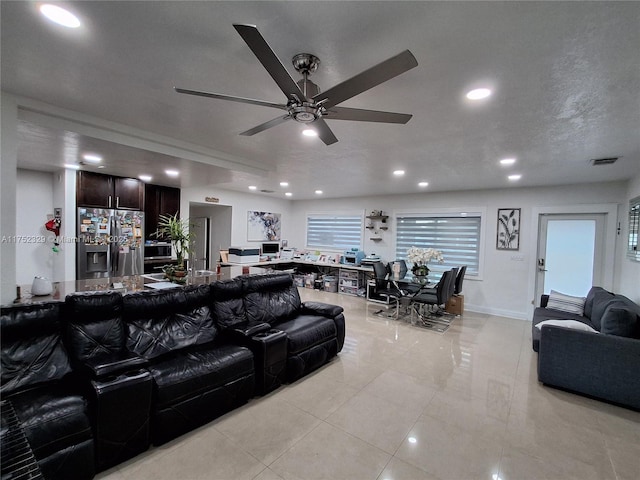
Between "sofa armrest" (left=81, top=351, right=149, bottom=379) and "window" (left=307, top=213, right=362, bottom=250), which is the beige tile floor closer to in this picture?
"sofa armrest" (left=81, top=351, right=149, bottom=379)

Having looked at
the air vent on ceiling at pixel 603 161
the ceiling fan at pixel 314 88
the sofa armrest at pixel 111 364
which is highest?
the air vent on ceiling at pixel 603 161

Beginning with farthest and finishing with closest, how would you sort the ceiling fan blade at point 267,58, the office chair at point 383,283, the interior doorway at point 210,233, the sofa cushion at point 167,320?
the interior doorway at point 210,233, the office chair at point 383,283, the sofa cushion at point 167,320, the ceiling fan blade at point 267,58

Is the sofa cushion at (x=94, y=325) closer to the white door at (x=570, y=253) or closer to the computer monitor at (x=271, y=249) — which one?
the computer monitor at (x=271, y=249)

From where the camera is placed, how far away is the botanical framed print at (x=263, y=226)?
759 centimetres

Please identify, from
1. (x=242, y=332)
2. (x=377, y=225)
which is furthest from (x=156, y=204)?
(x=377, y=225)

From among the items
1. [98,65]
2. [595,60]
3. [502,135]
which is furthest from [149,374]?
[502,135]

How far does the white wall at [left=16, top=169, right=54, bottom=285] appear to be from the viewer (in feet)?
14.5

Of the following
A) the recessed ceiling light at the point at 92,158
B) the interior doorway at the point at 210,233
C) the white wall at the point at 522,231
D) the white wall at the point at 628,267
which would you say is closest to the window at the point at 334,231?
the white wall at the point at 522,231

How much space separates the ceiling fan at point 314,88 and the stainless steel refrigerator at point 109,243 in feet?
13.3

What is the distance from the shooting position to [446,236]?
6.30m

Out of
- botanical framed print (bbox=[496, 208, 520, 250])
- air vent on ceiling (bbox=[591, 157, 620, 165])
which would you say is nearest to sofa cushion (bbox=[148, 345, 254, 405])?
air vent on ceiling (bbox=[591, 157, 620, 165])

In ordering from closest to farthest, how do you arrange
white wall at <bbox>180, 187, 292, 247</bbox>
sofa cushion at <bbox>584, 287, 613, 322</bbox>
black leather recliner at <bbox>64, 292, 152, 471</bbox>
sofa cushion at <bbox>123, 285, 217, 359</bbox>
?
black leather recliner at <bbox>64, 292, 152, 471</bbox> → sofa cushion at <bbox>123, 285, 217, 359</bbox> → sofa cushion at <bbox>584, 287, 613, 322</bbox> → white wall at <bbox>180, 187, 292, 247</bbox>

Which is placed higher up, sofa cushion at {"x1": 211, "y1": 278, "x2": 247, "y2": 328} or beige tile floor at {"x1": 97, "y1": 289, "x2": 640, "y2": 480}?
sofa cushion at {"x1": 211, "y1": 278, "x2": 247, "y2": 328}

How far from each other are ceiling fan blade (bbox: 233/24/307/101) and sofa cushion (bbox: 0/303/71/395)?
224cm
